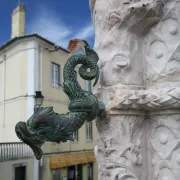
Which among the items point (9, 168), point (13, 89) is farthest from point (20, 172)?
point (13, 89)

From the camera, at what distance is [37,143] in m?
0.76

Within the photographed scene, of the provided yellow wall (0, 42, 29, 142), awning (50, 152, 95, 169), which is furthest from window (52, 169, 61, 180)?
yellow wall (0, 42, 29, 142)

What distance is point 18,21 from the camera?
11445 mm

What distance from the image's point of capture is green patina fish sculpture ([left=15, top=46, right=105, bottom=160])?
75cm

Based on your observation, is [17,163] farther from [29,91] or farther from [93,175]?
[93,175]

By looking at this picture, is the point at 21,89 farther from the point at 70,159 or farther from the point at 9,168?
the point at 70,159

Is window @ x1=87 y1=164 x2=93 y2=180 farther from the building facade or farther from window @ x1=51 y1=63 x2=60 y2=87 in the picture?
window @ x1=51 y1=63 x2=60 y2=87

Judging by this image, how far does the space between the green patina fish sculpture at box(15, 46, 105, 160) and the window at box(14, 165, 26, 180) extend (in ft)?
30.4

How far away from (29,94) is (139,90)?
9811mm

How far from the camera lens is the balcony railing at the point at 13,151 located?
898cm

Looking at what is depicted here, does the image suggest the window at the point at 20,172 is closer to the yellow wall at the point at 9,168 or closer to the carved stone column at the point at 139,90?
the yellow wall at the point at 9,168

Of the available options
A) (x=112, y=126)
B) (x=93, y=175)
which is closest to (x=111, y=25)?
(x=112, y=126)

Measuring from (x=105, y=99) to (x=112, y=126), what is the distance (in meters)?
0.09

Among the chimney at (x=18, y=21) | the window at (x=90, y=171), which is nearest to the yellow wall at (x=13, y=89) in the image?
the chimney at (x=18, y=21)
